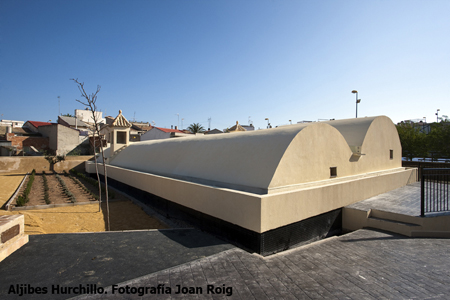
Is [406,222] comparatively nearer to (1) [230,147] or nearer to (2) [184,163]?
(1) [230,147]

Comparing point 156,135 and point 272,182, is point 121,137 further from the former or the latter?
point 156,135

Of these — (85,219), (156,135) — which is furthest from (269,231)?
(156,135)

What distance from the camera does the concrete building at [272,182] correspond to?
5.89 m

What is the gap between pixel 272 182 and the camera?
6.34 m

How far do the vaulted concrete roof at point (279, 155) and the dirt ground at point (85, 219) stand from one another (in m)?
2.05

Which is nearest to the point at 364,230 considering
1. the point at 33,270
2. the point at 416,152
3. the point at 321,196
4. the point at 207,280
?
the point at 321,196

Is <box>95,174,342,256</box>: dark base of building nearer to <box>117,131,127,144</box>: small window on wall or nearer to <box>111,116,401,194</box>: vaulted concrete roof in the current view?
<box>111,116,401,194</box>: vaulted concrete roof

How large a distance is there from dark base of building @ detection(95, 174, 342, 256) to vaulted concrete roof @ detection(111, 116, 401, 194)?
1.08 metres

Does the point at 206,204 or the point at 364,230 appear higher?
the point at 206,204

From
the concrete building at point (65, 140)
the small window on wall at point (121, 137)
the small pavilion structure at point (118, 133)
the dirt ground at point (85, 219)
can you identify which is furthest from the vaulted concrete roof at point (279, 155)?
the concrete building at point (65, 140)

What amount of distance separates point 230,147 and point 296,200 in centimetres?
331

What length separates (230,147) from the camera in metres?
8.69

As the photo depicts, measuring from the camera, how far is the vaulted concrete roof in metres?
6.82

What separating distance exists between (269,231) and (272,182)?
127cm
